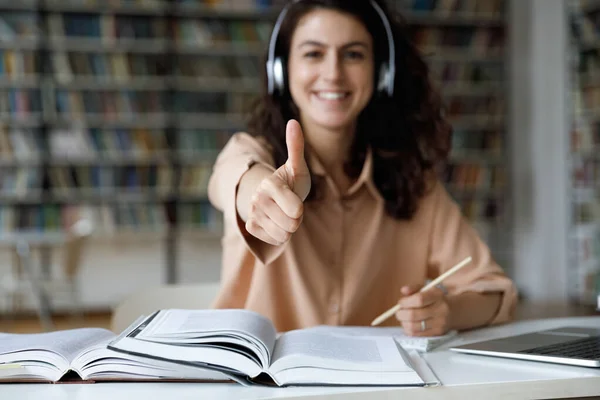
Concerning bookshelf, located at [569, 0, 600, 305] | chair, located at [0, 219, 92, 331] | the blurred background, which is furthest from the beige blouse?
bookshelf, located at [569, 0, 600, 305]

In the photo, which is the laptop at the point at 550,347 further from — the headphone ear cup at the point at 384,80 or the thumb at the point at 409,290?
the headphone ear cup at the point at 384,80

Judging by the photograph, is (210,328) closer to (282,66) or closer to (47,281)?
(282,66)

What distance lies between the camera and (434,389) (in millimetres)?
779

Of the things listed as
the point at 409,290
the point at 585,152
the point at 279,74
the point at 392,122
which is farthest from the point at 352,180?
the point at 585,152

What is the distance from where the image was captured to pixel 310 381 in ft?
2.55

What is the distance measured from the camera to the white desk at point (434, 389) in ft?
2.46

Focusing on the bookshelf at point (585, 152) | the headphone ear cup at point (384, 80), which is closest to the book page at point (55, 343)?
the headphone ear cup at point (384, 80)

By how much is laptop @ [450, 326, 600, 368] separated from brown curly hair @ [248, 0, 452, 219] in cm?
50

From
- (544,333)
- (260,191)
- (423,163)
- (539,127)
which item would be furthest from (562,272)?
(260,191)

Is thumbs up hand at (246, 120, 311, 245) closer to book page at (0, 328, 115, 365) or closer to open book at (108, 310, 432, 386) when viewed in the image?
open book at (108, 310, 432, 386)

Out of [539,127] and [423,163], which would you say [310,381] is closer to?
[423,163]

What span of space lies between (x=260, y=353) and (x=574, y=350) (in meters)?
0.42

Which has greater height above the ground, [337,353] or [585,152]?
[337,353]

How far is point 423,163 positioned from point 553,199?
159 inches
